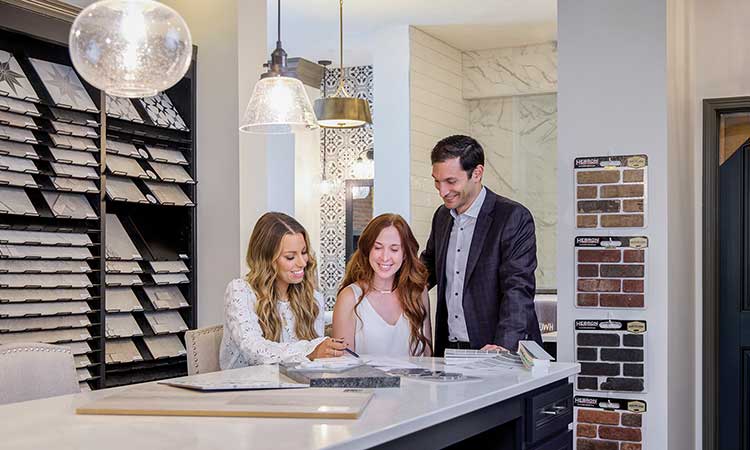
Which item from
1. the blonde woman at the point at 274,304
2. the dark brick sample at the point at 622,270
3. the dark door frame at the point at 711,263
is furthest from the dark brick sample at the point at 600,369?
the blonde woman at the point at 274,304

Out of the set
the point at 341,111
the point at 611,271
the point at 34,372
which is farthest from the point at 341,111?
the point at 34,372

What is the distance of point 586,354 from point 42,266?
2.28m

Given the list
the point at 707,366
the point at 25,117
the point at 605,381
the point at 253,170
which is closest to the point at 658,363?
the point at 605,381

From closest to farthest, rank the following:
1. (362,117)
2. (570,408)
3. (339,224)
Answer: (570,408)
(362,117)
(339,224)

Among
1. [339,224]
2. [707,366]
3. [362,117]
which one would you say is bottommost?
[707,366]

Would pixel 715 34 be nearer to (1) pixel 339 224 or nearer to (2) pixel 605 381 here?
(2) pixel 605 381

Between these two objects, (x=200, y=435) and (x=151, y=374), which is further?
(x=151, y=374)

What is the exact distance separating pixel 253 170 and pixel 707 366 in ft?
8.02

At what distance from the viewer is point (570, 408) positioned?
2.92 m

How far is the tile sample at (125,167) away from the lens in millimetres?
4008

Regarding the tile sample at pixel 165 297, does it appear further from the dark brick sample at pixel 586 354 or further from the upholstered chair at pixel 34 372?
the dark brick sample at pixel 586 354

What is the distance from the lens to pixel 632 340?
3850 millimetres

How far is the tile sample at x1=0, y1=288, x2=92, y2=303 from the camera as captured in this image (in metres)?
3.54

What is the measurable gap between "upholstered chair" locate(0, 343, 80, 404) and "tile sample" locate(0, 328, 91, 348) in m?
1.13
